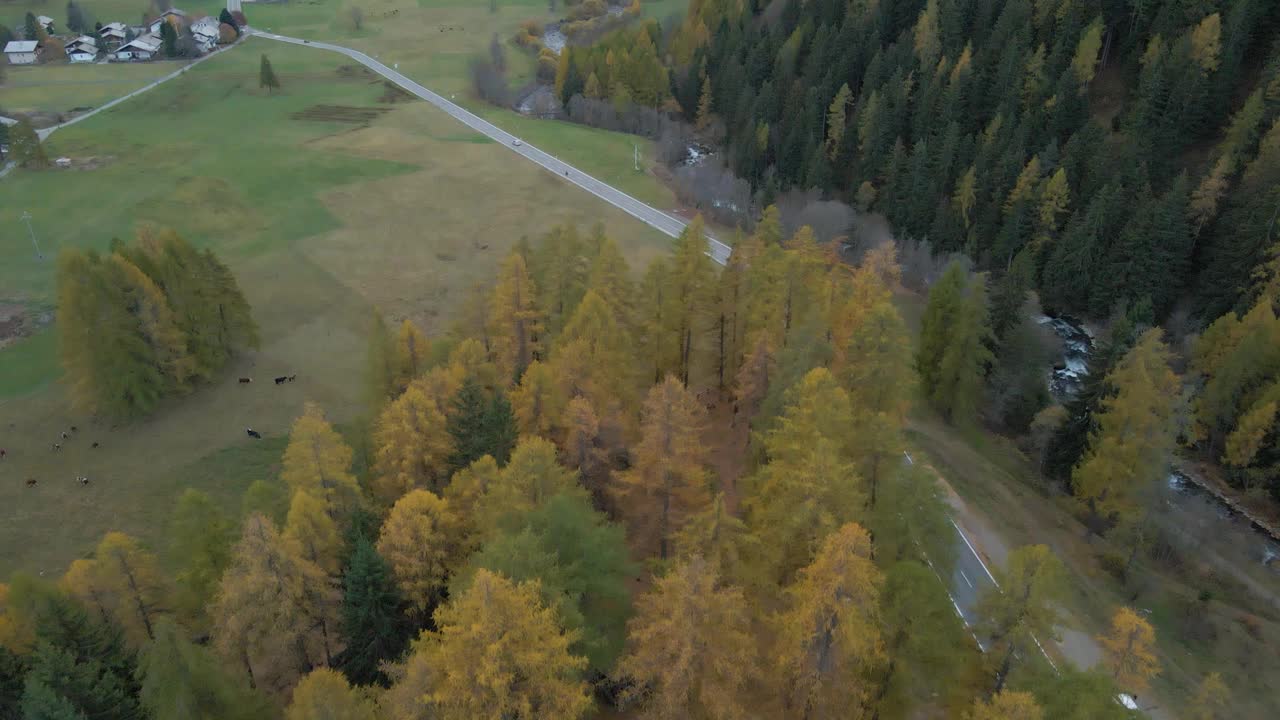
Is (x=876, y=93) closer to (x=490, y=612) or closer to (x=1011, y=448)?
(x=1011, y=448)

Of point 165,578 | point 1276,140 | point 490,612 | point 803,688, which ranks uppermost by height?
point 1276,140

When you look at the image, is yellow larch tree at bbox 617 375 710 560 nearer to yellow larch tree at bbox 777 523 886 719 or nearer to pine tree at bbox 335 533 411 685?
yellow larch tree at bbox 777 523 886 719

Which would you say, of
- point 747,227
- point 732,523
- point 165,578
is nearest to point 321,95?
point 747,227

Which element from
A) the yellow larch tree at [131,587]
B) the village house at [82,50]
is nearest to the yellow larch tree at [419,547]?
the yellow larch tree at [131,587]

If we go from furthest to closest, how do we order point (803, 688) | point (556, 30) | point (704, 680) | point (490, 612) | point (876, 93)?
1. point (556, 30)
2. point (876, 93)
3. point (803, 688)
4. point (704, 680)
5. point (490, 612)

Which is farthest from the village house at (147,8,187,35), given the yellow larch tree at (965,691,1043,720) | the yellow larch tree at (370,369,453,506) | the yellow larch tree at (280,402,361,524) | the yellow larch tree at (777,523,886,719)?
the yellow larch tree at (965,691,1043,720)

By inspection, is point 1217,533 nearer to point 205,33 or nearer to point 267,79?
point 267,79
